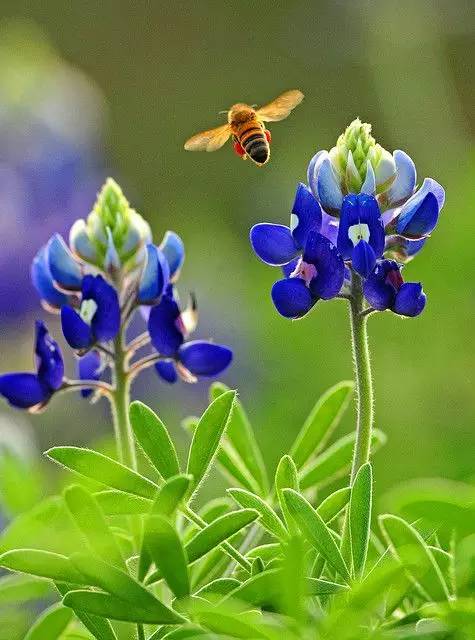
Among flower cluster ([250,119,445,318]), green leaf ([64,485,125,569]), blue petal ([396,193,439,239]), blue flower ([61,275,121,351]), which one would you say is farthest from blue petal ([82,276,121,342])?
green leaf ([64,485,125,569])

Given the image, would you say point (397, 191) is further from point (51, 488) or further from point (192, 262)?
point (192, 262)

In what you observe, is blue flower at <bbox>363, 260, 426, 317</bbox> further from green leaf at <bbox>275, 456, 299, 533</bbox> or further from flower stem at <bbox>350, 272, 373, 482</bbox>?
green leaf at <bbox>275, 456, 299, 533</bbox>

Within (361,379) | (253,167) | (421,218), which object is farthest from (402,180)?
(253,167)

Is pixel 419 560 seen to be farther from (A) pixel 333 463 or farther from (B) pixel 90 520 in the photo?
(A) pixel 333 463

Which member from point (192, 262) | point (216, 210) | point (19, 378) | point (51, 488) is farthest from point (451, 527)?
point (216, 210)

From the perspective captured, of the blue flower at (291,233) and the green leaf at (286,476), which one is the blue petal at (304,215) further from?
the green leaf at (286,476)

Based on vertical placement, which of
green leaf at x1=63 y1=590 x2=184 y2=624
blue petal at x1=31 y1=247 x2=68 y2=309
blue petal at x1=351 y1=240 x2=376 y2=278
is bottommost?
green leaf at x1=63 y1=590 x2=184 y2=624

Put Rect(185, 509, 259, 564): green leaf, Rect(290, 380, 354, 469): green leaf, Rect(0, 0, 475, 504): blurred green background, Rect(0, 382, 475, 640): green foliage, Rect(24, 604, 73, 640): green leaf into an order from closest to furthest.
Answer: Rect(0, 382, 475, 640): green foliage < Rect(185, 509, 259, 564): green leaf < Rect(24, 604, 73, 640): green leaf < Rect(290, 380, 354, 469): green leaf < Rect(0, 0, 475, 504): blurred green background
